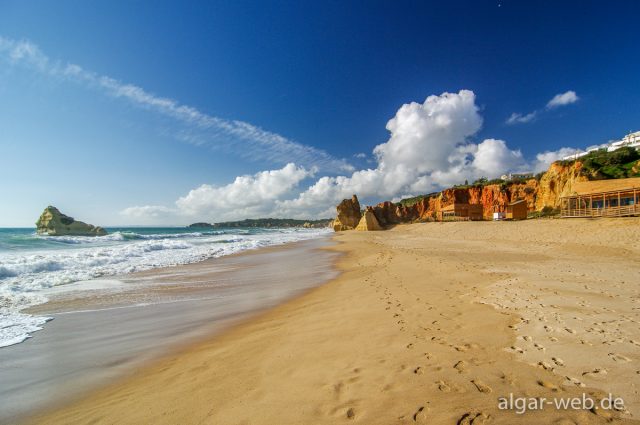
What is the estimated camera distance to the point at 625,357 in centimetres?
351

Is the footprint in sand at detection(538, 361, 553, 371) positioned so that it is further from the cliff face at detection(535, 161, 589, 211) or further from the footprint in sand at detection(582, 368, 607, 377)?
the cliff face at detection(535, 161, 589, 211)

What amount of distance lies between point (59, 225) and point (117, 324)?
55.6m

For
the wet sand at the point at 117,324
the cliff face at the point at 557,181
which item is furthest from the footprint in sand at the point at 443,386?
the cliff face at the point at 557,181

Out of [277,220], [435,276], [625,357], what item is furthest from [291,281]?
[277,220]

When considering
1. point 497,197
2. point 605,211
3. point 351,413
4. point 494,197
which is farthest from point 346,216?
point 351,413

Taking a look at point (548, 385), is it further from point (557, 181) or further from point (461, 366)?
point (557, 181)

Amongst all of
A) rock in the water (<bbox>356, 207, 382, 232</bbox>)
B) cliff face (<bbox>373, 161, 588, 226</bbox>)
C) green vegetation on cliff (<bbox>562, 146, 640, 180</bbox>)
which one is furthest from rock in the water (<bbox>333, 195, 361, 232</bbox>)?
A: green vegetation on cliff (<bbox>562, 146, 640, 180</bbox>)

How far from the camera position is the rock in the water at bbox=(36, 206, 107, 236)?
45.7 m

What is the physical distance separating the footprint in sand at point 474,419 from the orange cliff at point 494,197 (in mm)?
45154

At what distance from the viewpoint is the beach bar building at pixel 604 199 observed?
27.4 meters

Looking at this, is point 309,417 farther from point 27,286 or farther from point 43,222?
point 43,222

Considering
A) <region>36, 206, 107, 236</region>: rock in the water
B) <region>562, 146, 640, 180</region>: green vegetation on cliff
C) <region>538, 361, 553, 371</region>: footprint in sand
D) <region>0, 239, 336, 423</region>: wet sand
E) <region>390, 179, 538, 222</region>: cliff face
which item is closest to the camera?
<region>538, 361, 553, 371</region>: footprint in sand

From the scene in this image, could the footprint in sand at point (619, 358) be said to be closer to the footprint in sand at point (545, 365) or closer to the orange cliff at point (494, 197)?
the footprint in sand at point (545, 365)

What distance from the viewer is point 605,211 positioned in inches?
1110
